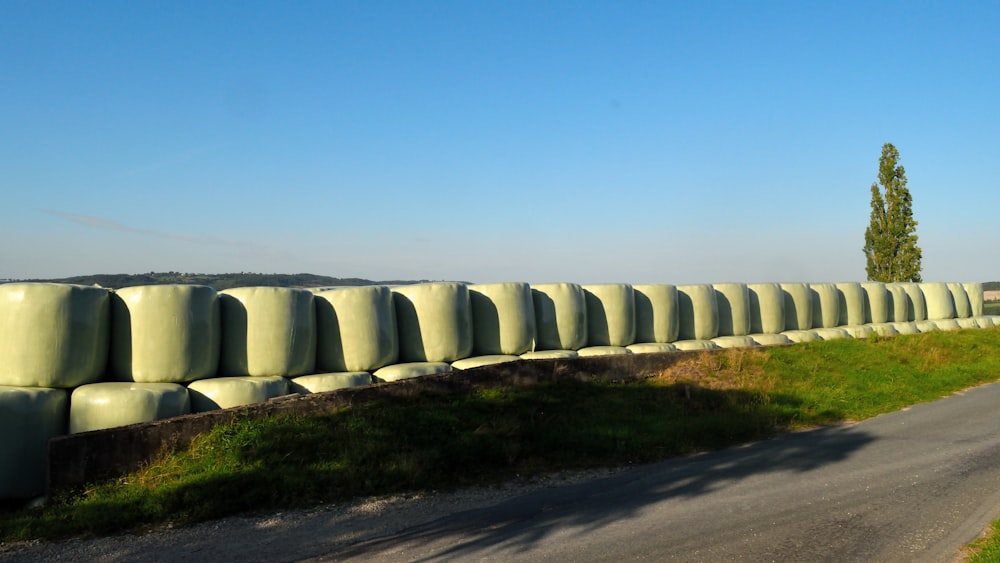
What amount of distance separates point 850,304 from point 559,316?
10.2 metres

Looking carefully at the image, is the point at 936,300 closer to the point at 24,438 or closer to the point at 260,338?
the point at 260,338

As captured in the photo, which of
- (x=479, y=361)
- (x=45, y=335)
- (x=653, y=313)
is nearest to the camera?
(x=45, y=335)

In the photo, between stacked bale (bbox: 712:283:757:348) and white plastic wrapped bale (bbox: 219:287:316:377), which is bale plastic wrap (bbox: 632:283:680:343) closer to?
stacked bale (bbox: 712:283:757:348)

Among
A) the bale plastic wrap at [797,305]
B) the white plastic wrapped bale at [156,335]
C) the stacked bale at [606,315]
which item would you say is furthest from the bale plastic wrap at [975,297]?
the white plastic wrapped bale at [156,335]

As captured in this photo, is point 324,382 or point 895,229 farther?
point 895,229

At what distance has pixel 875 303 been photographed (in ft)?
65.6

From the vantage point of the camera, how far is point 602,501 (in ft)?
22.5

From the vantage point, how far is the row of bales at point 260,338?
27.5 ft

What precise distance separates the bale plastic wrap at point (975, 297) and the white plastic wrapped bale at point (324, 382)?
21.4 m

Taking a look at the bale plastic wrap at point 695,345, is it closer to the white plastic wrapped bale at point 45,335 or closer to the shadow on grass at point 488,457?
the shadow on grass at point 488,457

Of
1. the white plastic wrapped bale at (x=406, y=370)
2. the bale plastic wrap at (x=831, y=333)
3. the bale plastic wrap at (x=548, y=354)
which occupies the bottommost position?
the white plastic wrapped bale at (x=406, y=370)

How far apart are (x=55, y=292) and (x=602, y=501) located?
658 centimetres

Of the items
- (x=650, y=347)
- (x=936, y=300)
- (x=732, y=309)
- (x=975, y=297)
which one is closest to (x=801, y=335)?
(x=732, y=309)

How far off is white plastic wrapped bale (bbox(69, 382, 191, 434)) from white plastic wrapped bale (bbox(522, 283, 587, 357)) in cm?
610
